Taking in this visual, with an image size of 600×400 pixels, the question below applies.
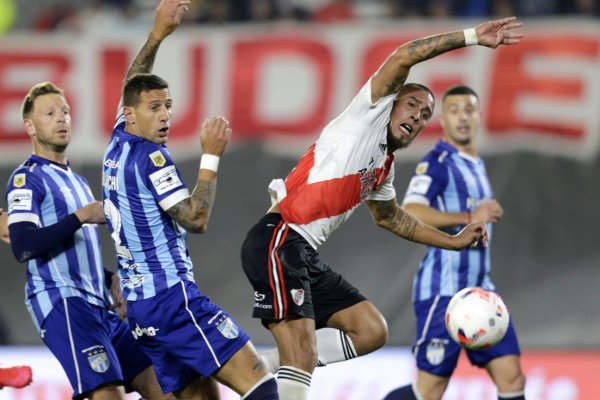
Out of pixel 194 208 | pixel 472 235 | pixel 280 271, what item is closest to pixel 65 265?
pixel 194 208

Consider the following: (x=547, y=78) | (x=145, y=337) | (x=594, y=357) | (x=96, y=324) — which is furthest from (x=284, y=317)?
(x=547, y=78)

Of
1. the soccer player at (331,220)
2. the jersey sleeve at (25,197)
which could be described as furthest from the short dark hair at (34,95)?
the soccer player at (331,220)

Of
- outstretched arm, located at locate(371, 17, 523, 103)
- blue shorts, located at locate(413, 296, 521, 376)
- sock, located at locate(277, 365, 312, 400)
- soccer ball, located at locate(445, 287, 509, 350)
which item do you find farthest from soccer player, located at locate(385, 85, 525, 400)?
sock, located at locate(277, 365, 312, 400)

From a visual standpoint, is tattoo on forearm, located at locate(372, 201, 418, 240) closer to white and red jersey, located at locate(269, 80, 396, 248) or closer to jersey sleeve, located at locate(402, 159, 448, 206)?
white and red jersey, located at locate(269, 80, 396, 248)

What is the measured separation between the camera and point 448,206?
6293mm

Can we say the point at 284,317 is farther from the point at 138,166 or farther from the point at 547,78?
the point at 547,78

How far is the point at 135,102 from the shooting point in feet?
15.7

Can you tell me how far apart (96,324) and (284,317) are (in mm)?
942

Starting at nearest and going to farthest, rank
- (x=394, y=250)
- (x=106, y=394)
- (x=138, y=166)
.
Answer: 1. (x=138, y=166)
2. (x=106, y=394)
3. (x=394, y=250)

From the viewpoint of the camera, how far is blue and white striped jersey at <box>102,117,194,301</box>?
4.63 m

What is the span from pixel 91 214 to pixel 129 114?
1.67 ft

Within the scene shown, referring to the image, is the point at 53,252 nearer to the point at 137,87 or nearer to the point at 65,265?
the point at 65,265

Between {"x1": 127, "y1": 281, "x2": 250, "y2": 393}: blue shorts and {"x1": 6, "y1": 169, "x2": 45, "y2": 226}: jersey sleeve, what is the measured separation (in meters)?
Result: 0.69

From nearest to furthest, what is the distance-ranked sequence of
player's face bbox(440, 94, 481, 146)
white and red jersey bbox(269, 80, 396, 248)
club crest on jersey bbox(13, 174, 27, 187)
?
white and red jersey bbox(269, 80, 396, 248) < club crest on jersey bbox(13, 174, 27, 187) < player's face bbox(440, 94, 481, 146)
